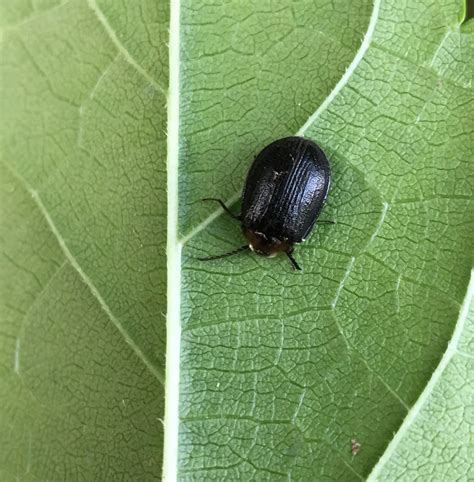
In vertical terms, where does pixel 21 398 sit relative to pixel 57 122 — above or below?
below

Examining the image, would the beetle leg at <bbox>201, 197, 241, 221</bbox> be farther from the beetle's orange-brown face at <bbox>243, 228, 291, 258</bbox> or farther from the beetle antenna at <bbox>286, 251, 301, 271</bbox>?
the beetle antenna at <bbox>286, 251, 301, 271</bbox>

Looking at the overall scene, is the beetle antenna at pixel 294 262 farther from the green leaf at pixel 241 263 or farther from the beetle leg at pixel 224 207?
the beetle leg at pixel 224 207

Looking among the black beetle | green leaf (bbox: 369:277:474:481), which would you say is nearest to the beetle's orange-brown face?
the black beetle

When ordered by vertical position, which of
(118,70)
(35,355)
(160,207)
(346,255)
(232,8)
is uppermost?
(232,8)

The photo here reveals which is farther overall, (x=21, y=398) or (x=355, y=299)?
(x=21, y=398)

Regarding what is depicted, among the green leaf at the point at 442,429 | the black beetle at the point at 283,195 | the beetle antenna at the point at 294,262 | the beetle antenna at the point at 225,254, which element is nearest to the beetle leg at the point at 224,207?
the black beetle at the point at 283,195

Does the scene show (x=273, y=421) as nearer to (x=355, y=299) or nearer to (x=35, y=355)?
(x=355, y=299)

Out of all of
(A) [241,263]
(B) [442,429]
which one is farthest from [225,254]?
(B) [442,429]

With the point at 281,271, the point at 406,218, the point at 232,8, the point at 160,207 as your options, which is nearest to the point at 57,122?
the point at 160,207
